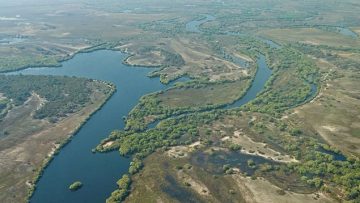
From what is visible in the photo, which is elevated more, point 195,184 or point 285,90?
point 285,90

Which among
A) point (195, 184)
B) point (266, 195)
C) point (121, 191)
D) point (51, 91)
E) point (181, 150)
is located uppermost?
point (51, 91)

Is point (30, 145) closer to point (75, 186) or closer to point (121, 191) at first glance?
point (75, 186)

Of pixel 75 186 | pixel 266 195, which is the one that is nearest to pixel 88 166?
pixel 75 186

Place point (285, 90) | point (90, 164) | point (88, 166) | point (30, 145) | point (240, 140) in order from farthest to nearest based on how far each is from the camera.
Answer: point (285, 90)
point (30, 145)
point (240, 140)
point (90, 164)
point (88, 166)

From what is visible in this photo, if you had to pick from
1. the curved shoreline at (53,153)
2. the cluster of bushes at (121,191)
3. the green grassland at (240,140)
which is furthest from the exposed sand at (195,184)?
Answer: the curved shoreline at (53,153)

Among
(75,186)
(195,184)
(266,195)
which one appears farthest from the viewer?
(75,186)

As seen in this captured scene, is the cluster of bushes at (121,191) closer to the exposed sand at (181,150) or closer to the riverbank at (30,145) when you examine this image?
the exposed sand at (181,150)

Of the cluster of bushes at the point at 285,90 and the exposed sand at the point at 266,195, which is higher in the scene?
the cluster of bushes at the point at 285,90

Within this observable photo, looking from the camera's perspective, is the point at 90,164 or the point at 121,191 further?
the point at 90,164

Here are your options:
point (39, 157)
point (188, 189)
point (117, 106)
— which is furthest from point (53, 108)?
point (188, 189)

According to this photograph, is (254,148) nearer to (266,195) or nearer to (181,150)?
(181,150)

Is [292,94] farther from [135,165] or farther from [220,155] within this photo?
[135,165]
